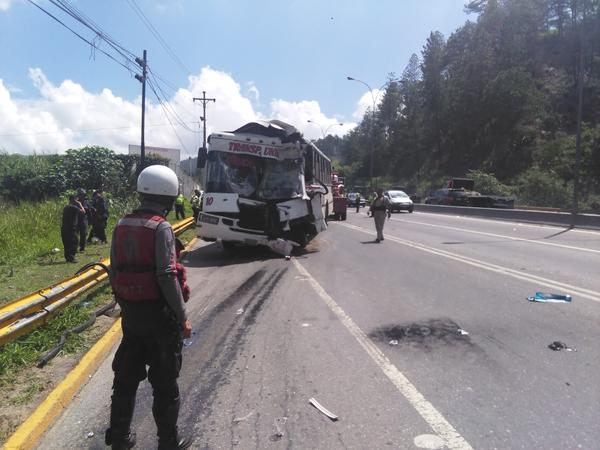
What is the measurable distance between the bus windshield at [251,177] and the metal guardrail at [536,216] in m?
15.3

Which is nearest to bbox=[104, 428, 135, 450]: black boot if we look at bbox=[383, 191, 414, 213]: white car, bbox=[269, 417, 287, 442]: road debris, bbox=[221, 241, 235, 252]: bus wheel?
bbox=[269, 417, 287, 442]: road debris

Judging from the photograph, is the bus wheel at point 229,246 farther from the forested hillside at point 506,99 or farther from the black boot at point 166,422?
the forested hillside at point 506,99

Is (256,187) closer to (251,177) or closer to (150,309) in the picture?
(251,177)

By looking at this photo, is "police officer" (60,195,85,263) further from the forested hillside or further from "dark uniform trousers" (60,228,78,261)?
the forested hillside

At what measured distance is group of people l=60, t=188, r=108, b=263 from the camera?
12203 mm

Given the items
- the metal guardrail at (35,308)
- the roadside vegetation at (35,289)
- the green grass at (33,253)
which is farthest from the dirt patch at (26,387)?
the green grass at (33,253)

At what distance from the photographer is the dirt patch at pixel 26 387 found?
4.05 meters

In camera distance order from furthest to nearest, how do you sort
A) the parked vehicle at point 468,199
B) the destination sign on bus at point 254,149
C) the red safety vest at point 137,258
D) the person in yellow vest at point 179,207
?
the parked vehicle at point 468,199, the person in yellow vest at point 179,207, the destination sign on bus at point 254,149, the red safety vest at point 137,258

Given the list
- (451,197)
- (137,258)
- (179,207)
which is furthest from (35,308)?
(451,197)

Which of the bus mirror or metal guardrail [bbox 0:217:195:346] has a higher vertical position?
the bus mirror

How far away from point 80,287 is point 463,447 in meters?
5.68

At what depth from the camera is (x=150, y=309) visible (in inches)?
135

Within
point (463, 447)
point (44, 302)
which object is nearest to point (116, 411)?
point (463, 447)

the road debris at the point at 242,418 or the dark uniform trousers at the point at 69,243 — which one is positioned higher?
the dark uniform trousers at the point at 69,243
